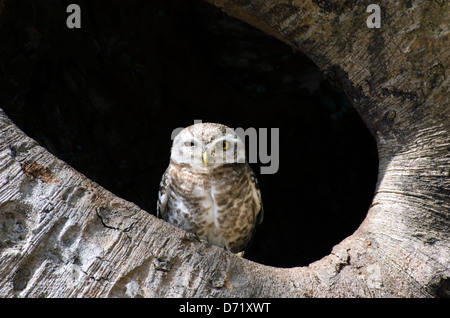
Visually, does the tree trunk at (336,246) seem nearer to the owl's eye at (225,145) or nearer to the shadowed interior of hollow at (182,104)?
the owl's eye at (225,145)

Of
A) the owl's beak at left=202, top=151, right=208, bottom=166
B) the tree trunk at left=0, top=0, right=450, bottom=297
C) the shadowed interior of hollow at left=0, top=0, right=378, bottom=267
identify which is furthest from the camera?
the shadowed interior of hollow at left=0, top=0, right=378, bottom=267

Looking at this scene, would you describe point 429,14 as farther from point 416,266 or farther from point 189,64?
point 189,64

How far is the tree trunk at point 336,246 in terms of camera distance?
1804mm

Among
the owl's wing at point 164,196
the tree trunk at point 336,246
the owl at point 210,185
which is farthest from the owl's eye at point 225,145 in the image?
the tree trunk at point 336,246

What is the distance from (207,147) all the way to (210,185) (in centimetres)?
22

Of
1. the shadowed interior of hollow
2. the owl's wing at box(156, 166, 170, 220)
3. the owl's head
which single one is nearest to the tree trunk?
the owl's head

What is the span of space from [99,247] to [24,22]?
192 cm

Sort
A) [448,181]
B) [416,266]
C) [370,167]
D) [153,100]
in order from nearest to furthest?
1. [416,266]
2. [448,181]
3. [153,100]
4. [370,167]

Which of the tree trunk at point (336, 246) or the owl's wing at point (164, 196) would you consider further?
the owl's wing at point (164, 196)

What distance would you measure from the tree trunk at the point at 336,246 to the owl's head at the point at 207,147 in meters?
0.62

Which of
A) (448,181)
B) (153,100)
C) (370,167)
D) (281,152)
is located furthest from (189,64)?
(448,181)

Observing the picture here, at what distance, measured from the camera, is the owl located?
2.66 meters

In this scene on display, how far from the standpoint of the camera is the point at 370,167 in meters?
4.39

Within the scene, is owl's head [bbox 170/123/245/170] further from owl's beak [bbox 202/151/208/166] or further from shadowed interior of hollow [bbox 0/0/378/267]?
shadowed interior of hollow [bbox 0/0/378/267]
